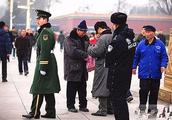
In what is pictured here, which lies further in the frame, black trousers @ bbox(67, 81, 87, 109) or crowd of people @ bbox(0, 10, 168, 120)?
black trousers @ bbox(67, 81, 87, 109)

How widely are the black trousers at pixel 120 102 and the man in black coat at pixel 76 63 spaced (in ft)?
8.04

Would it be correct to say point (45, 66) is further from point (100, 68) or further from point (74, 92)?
point (74, 92)

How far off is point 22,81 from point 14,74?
2.43 m

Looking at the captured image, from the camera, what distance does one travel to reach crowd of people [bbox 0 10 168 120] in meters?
6.78

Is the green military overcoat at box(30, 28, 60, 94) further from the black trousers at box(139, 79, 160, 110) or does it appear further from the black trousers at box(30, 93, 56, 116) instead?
the black trousers at box(139, 79, 160, 110)

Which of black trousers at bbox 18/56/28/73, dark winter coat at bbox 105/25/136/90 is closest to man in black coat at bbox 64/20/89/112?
dark winter coat at bbox 105/25/136/90

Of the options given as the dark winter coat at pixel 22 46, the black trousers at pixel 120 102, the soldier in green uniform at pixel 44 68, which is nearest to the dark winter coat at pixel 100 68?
the soldier in green uniform at pixel 44 68

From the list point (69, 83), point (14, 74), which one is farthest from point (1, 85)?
point (69, 83)

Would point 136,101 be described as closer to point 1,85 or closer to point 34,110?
point 34,110

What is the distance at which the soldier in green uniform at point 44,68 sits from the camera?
8.11 meters

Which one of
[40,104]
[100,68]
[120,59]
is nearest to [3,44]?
[100,68]

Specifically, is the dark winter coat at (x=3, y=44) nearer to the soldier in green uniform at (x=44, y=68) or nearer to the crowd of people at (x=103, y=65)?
the crowd of people at (x=103, y=65)

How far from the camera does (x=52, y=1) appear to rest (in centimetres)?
8631

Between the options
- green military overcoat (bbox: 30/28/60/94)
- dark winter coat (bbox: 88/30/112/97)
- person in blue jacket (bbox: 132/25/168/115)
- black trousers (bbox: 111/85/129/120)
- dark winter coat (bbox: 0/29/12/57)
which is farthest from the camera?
dark winter coat (bbox: 0/29/12/57)
